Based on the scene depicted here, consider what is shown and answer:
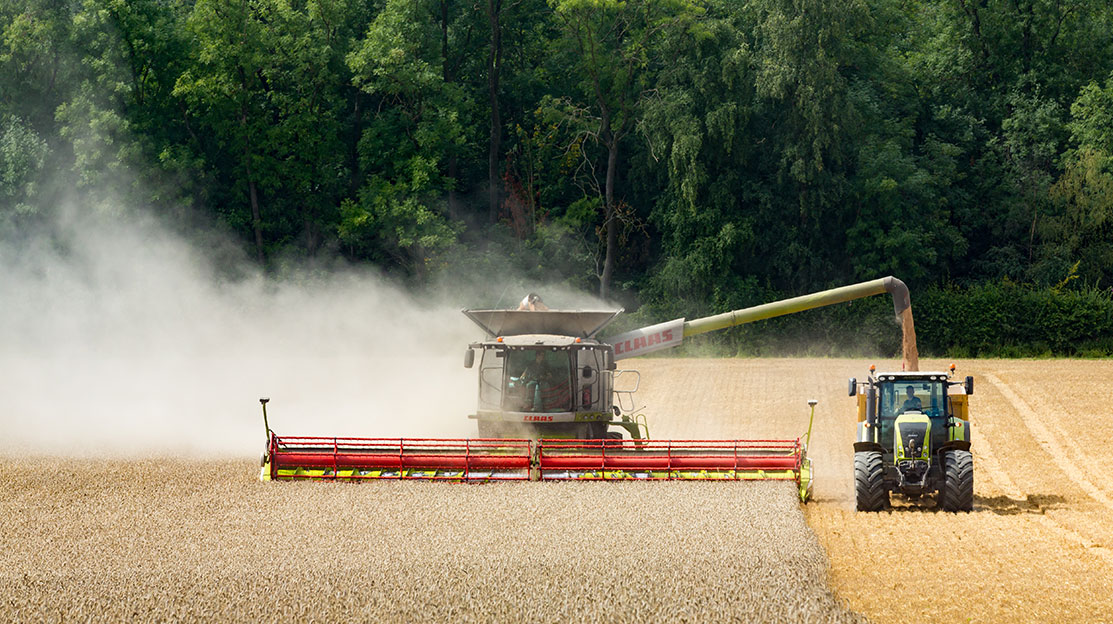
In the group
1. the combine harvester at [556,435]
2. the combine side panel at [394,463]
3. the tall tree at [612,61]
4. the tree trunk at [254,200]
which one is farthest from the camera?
the tree trunk at [254,200]

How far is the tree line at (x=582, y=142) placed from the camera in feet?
146

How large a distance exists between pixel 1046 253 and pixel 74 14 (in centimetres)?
3764

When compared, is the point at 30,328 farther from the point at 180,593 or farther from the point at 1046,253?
the point at 1046,253

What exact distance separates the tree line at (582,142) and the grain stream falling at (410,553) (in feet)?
92.3

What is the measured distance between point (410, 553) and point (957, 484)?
7462 millimetres

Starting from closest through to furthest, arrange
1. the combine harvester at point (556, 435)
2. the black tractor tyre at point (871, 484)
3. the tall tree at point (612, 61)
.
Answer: the black tractor tyre at point (871, 484) → the combine harvester at point (556, 435) → the tall tree at point (612, 61)

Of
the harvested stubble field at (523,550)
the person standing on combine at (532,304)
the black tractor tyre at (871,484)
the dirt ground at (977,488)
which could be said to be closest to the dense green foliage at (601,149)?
the dirt ground at (977,488)

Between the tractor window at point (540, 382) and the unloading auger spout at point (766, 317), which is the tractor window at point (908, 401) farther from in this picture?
the tractor window at point (540, 382)

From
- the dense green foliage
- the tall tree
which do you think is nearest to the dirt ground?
the dense green foliage

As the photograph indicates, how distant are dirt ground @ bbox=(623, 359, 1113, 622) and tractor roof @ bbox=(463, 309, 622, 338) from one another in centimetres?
454

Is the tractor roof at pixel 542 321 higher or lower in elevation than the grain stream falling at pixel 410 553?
higher

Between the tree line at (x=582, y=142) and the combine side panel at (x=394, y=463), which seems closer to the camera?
the combine side panel at (x=394, y=463)

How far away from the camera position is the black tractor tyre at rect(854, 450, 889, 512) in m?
16.4

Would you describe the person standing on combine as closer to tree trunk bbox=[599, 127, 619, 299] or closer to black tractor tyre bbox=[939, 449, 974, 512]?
black tractor tyre bbox=[939, 449, 974, 512]
